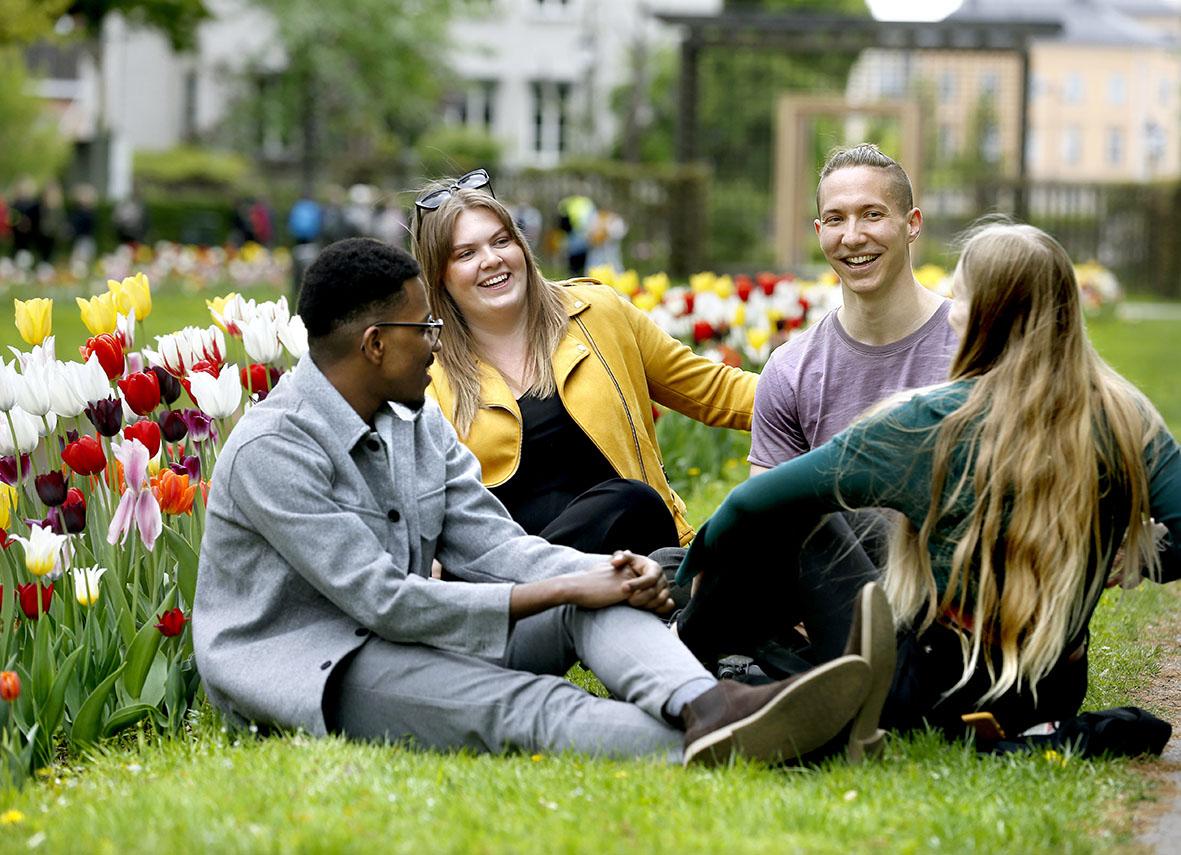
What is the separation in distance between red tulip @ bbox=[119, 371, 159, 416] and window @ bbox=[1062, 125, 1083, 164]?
10159 cm

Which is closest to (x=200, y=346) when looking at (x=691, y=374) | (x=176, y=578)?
(x=176, y=578)

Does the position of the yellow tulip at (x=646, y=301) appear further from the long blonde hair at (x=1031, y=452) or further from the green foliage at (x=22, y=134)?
the green foliage at (x=22, y=134)

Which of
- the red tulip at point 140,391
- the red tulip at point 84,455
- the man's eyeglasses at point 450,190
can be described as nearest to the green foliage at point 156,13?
the man's eyeglasses at point 450,190

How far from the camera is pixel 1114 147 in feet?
332

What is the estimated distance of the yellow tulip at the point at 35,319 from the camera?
4895 millimetres

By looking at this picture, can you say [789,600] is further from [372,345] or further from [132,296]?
[132,296]

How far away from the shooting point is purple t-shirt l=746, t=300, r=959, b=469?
4.76 meters

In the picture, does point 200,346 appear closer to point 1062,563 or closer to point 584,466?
point 584,466

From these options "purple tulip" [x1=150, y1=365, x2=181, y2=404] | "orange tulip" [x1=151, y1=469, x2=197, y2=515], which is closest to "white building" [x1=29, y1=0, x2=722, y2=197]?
"purple tulip" [x1=150, y1=365, x2=181, y2=404]

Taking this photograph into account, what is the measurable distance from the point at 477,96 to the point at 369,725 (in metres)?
43.6

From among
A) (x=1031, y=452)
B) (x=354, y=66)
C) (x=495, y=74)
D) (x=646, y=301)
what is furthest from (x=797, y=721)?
(x=495, y=74)

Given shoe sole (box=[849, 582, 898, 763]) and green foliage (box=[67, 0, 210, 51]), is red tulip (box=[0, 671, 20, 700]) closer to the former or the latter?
shoe sole (box=[849, 582, 898, 763])

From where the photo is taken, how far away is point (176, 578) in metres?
4.59

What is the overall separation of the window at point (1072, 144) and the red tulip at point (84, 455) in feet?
334
